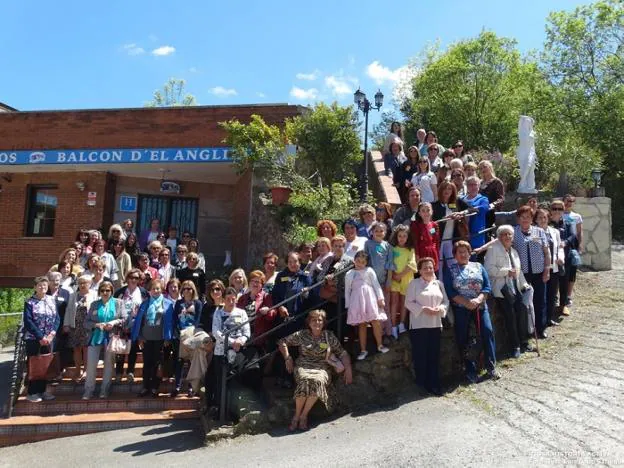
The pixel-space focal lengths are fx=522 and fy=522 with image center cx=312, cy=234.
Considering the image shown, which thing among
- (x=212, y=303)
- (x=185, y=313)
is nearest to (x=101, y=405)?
(x=185, y=313)

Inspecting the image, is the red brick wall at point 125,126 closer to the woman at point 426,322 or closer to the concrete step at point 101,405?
the concrete step at point 101,405

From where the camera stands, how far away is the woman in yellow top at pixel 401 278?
6289 mm

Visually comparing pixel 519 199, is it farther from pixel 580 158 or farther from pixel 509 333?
pixel 509 333

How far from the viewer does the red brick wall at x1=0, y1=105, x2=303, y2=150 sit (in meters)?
14.5

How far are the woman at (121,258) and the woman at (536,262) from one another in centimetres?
613

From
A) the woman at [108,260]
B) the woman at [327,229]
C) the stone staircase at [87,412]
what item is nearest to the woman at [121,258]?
the woman at [108,260]

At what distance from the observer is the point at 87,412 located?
7016 millimetres

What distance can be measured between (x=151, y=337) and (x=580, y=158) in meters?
10.1

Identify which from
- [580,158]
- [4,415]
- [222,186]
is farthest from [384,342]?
[222,186]

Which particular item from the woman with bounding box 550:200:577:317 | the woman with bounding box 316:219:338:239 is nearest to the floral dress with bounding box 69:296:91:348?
the woman with bounding box 316:219:338:239

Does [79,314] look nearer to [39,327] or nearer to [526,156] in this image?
[39,327]

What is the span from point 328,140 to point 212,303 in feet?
20.2

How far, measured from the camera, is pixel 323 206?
37.6 feet

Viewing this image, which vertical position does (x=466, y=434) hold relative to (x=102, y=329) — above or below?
below
